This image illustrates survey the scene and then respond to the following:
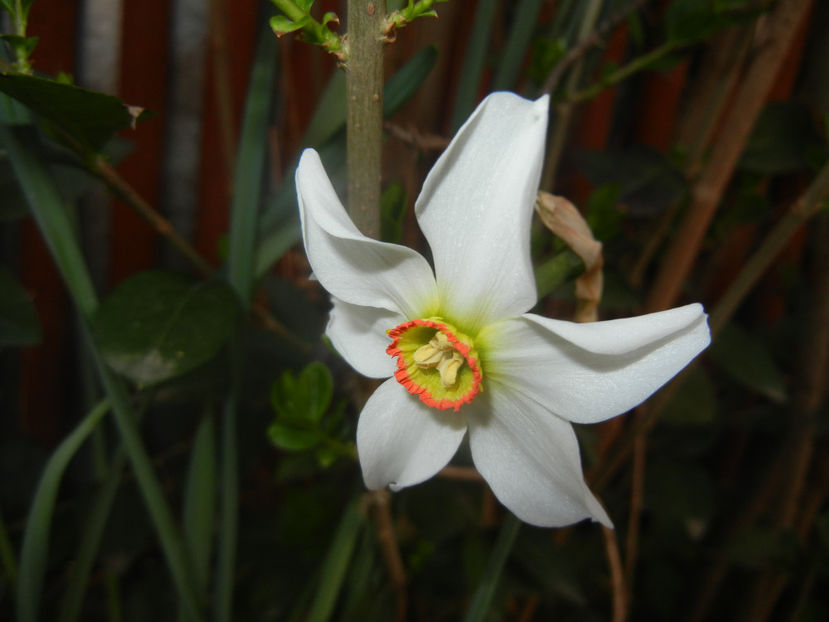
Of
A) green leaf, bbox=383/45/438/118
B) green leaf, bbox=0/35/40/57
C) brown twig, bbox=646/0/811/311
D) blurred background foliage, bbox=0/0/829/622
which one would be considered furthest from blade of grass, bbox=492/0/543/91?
green leaf, bbox=0/35/40/57

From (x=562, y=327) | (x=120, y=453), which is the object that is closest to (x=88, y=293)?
(x=120, y=453)

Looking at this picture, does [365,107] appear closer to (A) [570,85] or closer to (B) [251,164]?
A: (B) [251,164]

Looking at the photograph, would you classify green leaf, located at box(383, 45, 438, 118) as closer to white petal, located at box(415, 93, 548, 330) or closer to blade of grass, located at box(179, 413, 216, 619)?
white petal, located at box(415, 93, 548, 330)

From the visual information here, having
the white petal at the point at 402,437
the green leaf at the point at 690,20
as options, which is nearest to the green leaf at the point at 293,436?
the white petal at the point at 402,437

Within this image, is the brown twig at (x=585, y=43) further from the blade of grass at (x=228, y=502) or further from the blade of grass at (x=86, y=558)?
the blade of grass at (x=86, y=558)

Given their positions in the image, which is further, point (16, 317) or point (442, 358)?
point (16, 317)

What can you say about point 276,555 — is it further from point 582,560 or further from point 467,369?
point 467,369

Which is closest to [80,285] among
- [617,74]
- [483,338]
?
[483,338]
